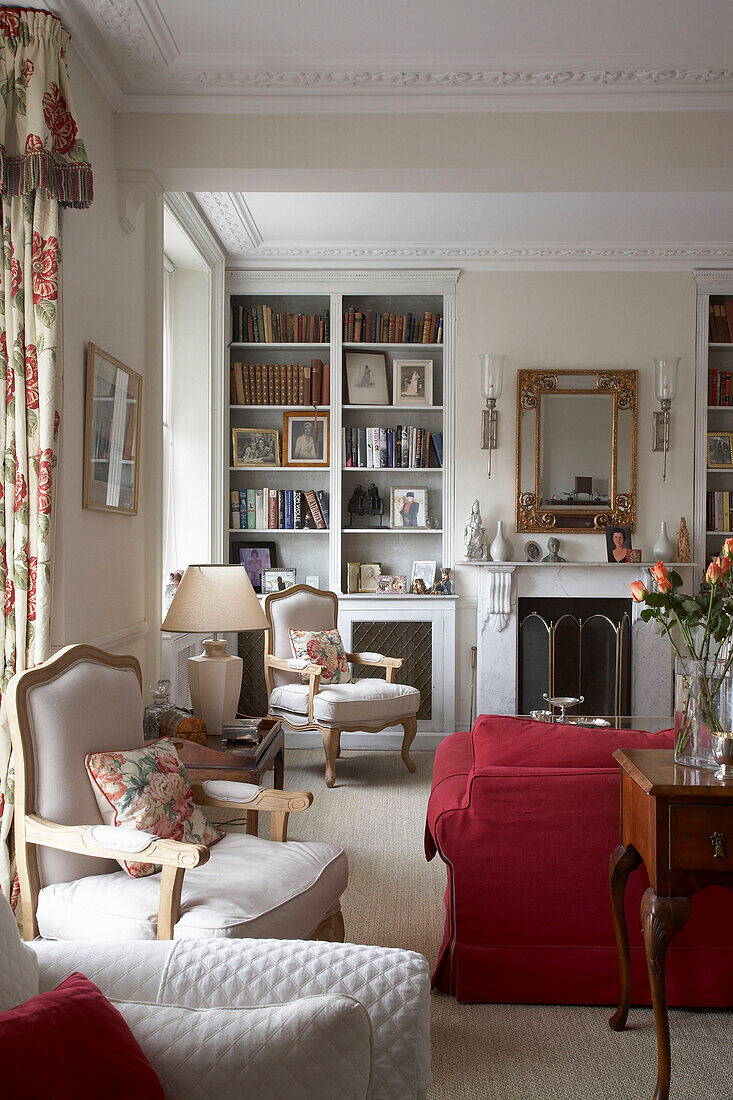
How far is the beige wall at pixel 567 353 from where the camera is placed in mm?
5844

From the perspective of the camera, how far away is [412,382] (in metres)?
6.00

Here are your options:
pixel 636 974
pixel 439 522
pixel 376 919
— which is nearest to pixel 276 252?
pixel 439 522

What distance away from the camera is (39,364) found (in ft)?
8.61

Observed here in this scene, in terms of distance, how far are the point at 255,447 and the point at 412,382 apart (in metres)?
1.17

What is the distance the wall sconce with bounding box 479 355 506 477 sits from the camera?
18.7ft

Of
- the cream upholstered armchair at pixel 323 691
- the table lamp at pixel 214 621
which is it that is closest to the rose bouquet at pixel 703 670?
the table lamp at pixel 214 621

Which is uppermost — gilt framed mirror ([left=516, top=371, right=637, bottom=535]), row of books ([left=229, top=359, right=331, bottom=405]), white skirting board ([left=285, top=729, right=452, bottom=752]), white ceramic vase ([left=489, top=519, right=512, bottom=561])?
row of books ([left=229, top=359, right=331, bottom=405])

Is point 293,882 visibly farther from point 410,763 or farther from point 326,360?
point 326,360

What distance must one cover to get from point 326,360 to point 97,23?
3.23 meters

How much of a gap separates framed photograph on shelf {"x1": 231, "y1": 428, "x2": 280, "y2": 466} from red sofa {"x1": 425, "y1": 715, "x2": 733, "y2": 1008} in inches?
149

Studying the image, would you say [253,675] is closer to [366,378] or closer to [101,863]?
[366,378]

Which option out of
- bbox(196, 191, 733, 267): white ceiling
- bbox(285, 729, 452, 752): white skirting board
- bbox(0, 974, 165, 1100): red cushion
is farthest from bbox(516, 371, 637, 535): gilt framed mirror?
bbox(0, 974, 165, 1100): red cushion

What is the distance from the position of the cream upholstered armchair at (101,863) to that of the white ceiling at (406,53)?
2.21 meters

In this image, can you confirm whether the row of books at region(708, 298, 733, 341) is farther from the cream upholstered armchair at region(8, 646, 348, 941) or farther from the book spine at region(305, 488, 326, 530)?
the cream upholstered armchair at region(8, 646, 348, 941)
